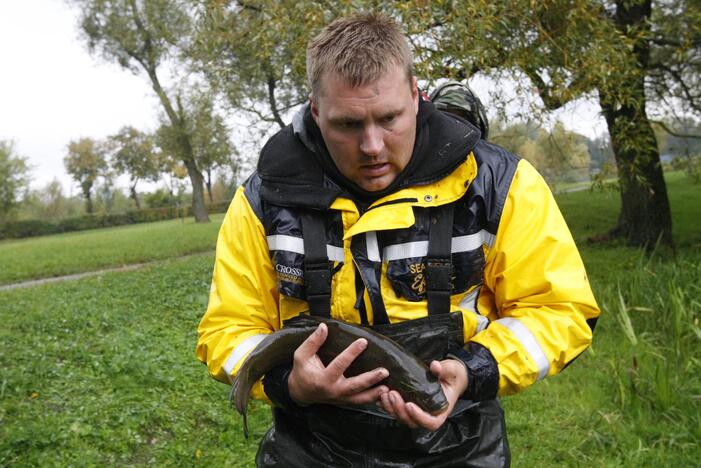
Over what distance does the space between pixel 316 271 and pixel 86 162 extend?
91004 millimetres

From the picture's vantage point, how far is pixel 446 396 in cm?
187

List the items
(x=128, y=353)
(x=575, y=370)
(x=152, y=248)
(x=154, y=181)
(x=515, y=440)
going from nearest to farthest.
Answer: (x=515, y=440)
(x=575, y=370)
(x=128, y=353)
(x=152, y=248)
(x=154, y=181)

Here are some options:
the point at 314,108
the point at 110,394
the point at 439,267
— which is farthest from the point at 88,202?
the point at 439,267

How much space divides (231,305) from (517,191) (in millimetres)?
1025

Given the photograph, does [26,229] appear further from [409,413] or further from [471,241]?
[409,413]

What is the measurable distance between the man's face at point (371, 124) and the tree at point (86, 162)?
8951cm

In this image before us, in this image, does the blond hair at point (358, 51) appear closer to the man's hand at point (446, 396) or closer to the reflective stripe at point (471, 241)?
the reflective stripe at point (471, 241)

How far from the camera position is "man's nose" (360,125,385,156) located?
1.95m

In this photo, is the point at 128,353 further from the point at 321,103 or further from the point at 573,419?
the point at 321,103

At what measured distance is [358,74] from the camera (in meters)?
1.89

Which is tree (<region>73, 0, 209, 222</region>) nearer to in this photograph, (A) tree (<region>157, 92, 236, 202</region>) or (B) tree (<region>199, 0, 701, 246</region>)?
(A) tree (<region>157, 92, 236, 202</region>)

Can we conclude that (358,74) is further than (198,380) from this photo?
No

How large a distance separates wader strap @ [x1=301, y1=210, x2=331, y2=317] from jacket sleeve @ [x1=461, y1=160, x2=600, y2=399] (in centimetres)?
48

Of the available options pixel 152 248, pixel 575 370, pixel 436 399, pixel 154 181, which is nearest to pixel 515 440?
pixel 575 370
